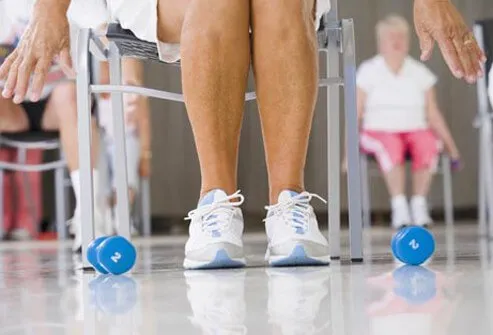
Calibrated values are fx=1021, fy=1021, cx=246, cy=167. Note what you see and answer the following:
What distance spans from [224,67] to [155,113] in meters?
5.13

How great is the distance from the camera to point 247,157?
6.48 meters

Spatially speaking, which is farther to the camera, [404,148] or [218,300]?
[404,148]

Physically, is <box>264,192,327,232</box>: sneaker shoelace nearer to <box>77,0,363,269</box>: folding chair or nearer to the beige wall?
<box>77,0,363,269</box>: folding chair

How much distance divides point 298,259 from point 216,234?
117 mm

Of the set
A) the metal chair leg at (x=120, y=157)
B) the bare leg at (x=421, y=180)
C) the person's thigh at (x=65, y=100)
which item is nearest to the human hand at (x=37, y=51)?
the metal chair leg at (x=120, y=157)

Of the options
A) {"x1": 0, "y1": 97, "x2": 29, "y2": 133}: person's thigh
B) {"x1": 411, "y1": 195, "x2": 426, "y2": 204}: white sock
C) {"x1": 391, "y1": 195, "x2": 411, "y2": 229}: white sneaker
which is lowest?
{"x1": 391, "y1": 195, "x2": 411, "y2": 229}: white sneaker

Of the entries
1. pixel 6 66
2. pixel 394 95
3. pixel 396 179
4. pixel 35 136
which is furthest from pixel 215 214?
pixel 394 95

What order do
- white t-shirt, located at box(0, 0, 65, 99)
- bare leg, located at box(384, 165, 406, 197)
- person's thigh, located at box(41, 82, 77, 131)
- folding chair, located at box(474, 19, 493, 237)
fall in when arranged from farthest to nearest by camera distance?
bare leg, located at box(384, 165, 406, 197) < white t-shirt, located at box(0, 0, 65, 99) < folding chair, located at box(474, 19, 493, 237) < person's thigh, located at box(41, 82, 77, 131)

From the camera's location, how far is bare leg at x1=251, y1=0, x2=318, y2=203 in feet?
4.51

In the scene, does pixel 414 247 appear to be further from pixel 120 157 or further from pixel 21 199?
pixel 21 199

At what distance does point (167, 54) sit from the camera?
1.61m

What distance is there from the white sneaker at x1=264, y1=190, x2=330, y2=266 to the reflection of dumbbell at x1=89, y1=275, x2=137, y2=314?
0.68 ft

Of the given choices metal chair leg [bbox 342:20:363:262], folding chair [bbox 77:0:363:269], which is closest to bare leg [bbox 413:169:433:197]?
folding chair [bbox 77:0:363:269]

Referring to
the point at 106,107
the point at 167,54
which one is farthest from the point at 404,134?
the point at 167,54
